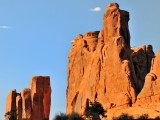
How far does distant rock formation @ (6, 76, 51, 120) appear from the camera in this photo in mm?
81938

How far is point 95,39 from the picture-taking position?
7881cm

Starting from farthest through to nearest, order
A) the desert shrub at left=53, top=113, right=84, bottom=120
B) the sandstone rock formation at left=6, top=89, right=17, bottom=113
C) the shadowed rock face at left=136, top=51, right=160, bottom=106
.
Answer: the sandstone rock formation at left=6, top=89, right=17, bottom=113, the desert shrub at left=53, top=113, right=84, bottom=120, the shadowed rock face at left=136, top=51, right=160, bottom=106

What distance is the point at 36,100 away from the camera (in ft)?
270

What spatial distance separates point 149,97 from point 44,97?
80.6ft

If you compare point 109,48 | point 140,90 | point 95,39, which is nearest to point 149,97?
point 140,90

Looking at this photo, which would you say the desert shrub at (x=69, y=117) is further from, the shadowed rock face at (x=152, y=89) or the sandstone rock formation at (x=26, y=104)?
the sandstone rock formation at (x=26, y=104)

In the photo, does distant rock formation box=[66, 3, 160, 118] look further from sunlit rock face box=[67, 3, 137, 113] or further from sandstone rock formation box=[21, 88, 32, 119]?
sandstone rock formation box=[21, 88, 32, 119]

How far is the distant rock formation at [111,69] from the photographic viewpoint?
2566 inches

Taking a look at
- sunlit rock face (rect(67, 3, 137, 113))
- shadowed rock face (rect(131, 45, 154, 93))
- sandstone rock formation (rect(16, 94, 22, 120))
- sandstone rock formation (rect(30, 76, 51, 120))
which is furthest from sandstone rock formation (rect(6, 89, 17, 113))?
shadowed rock face (rect(131, 45, 154, 93))

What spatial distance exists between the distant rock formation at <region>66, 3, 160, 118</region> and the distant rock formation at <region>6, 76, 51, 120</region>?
4.01m

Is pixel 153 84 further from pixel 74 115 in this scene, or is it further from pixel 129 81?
pixel 74 115

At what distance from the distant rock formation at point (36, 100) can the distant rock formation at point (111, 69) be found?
158 inches

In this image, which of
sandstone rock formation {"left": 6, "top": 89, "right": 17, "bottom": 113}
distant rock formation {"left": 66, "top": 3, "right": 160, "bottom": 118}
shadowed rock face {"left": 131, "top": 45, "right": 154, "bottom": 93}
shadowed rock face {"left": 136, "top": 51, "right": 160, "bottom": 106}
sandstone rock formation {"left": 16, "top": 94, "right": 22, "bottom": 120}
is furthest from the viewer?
sandstone rock formation {"left": 6, "top": 89, "right": 17, "bottom": 113}

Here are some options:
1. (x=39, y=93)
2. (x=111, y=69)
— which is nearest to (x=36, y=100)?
(x=39, y=93)
